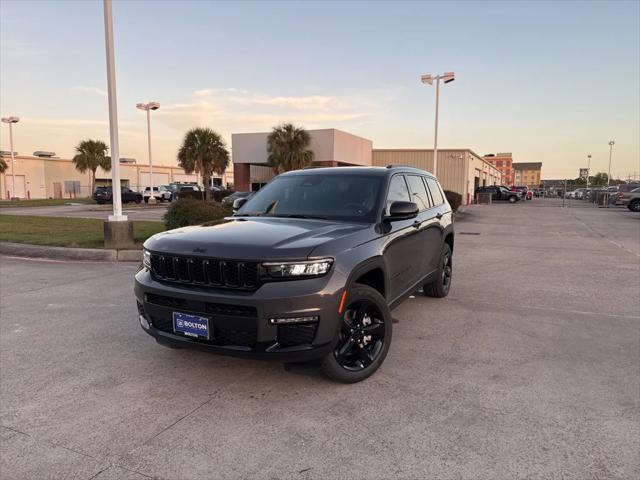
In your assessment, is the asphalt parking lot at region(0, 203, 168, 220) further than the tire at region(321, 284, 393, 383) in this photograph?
Yes

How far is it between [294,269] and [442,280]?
3.72 meters

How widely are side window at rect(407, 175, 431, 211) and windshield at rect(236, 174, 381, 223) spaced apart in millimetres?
867

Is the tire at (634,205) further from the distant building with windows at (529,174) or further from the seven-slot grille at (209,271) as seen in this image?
the distant building with windows at (529,174)

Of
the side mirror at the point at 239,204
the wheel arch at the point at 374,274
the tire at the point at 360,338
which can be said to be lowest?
the tire at the point at 360,338

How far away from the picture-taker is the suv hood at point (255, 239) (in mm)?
3195

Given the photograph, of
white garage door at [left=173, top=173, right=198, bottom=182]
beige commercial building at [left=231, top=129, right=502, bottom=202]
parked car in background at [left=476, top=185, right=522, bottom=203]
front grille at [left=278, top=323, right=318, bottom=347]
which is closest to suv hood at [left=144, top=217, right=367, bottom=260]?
front grille at [left=278, top=323, right=318, bottom=347]

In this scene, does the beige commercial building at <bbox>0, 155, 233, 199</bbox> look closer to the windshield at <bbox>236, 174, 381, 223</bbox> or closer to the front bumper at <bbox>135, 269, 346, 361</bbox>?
the windshield at <bbox>236, 174, 381, 223</bbox>

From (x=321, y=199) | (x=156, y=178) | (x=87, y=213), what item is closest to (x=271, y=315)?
(x=321, y=199)

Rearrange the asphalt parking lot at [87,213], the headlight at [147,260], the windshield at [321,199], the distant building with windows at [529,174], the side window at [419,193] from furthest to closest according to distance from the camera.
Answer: the distant building with windows at [529,174] < the asphalt parking lot at [87,213] < the side window at [419,193] < the windshield at [321,199] < the headlight at [147,260]

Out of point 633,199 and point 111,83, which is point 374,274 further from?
point 633,199

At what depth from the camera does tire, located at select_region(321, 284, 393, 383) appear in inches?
138

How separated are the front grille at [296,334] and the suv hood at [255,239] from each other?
47cm

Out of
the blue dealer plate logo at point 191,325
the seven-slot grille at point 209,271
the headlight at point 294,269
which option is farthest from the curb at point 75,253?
the headlight at point 294,269

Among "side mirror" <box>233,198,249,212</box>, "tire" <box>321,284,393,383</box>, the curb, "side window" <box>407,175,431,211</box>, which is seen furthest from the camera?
the curb
